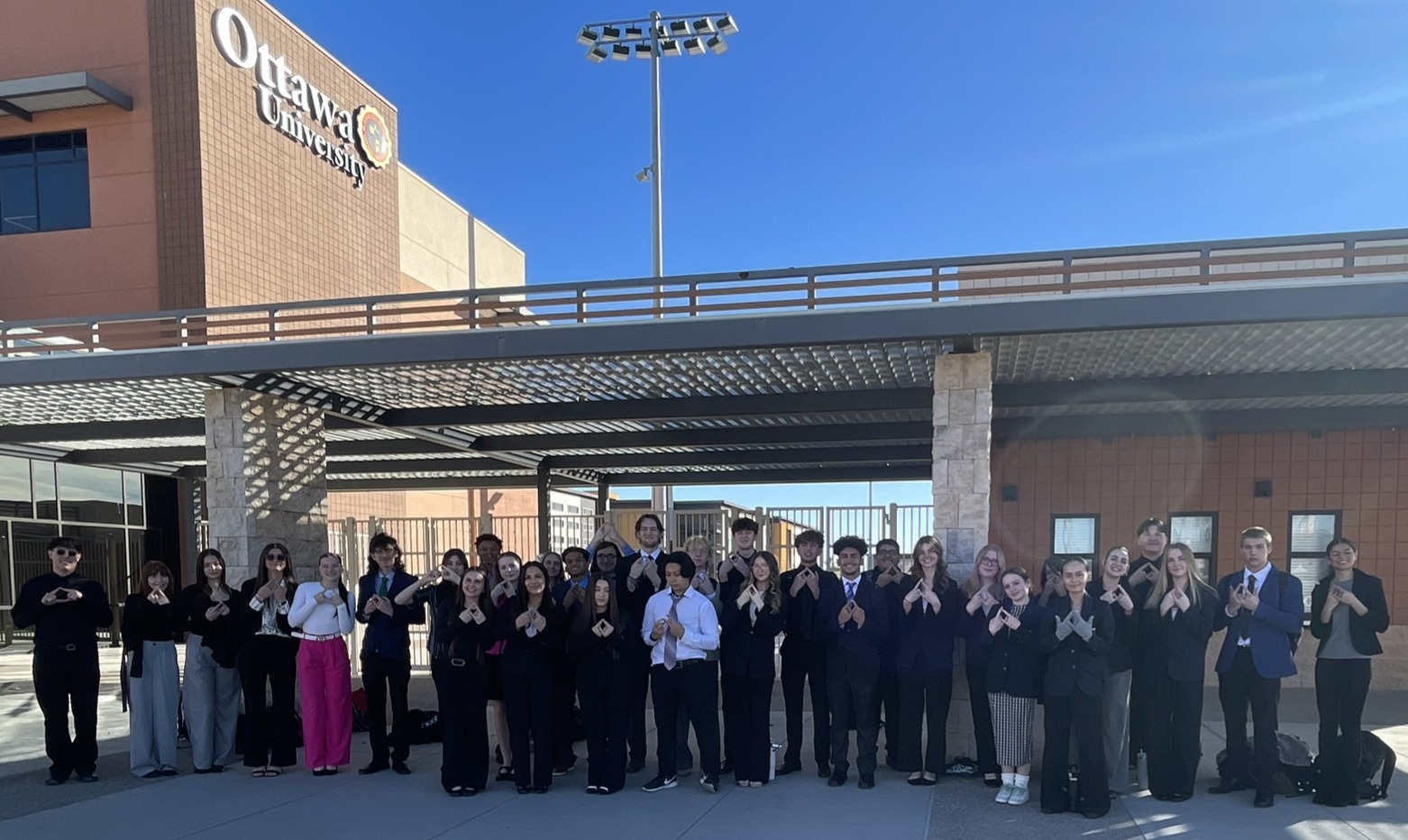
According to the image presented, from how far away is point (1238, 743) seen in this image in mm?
6684

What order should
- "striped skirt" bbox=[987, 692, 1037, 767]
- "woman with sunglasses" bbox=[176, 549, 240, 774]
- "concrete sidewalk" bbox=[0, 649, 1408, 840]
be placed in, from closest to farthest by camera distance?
"concrete sidewalk" bbox=[0, 649, 1408, 840]
"striped skirt" bbox=[987, 692, 1037, 767]
"woman with sunglasses" bbox=[176, 549, 240, 774]

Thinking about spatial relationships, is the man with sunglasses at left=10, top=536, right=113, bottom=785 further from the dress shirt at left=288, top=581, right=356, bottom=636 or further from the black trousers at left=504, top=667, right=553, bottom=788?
the black trousers at left=504, top=667, right=553, bottom=788

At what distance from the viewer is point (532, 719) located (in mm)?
7180

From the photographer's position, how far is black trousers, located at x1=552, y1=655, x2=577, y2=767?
7488 millimetres

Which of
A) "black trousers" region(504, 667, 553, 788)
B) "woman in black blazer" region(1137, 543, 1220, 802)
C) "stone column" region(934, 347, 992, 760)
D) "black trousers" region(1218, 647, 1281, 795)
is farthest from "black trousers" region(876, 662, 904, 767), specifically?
"black trousers" region(504, 667, 553, 788)

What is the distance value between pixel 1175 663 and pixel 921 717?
1732 mm

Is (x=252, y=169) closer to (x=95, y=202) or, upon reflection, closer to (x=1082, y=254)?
(x=95, y=202)

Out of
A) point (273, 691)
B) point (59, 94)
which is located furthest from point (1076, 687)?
point (59, 94)

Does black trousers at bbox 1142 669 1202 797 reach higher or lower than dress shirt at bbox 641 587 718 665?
lower

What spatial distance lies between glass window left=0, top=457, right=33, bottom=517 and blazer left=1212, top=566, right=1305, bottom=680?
17768mm

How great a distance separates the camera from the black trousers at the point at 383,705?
777cm

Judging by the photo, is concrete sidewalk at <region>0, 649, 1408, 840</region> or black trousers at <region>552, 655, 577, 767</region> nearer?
concrete sidewalk at <region>0, 649, 1408, 840</region>

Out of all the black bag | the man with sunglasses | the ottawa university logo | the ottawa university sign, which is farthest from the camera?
the ottawa university logo

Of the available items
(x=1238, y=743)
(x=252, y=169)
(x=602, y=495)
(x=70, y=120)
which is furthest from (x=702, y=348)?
(x=70, y=120)
